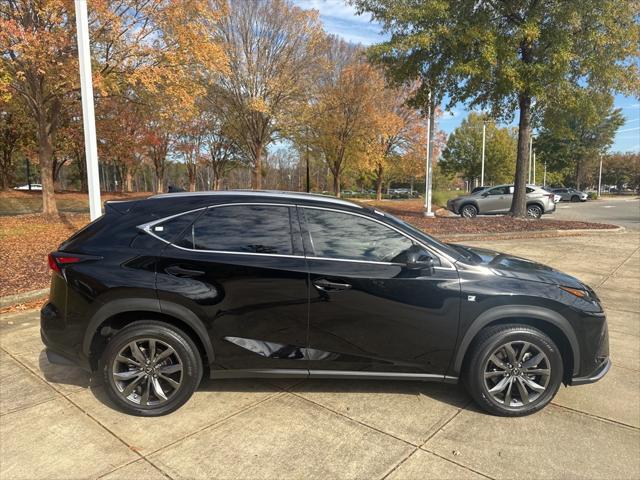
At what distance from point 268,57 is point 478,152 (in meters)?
39.8

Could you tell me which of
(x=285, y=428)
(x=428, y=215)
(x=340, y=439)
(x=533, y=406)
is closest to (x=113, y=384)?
(x=285, y=428)

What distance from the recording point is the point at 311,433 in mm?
2832

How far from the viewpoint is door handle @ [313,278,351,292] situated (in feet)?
9.73

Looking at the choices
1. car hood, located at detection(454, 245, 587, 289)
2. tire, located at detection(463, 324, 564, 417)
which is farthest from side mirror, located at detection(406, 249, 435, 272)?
tire, located at detection(463, 324, 564, 417)

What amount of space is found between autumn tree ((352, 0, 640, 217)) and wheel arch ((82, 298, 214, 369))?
1096 cm

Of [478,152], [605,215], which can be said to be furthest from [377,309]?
[478,152]

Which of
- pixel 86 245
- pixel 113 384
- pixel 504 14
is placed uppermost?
pixel 504 14

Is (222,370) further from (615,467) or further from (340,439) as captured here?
(615,467)

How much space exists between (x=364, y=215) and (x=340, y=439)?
159 cm

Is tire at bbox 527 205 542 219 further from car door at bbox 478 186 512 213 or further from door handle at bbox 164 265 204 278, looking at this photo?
door handle at bbox 164 265 204 278

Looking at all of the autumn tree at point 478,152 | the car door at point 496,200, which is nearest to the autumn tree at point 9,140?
the car door at point 496,200

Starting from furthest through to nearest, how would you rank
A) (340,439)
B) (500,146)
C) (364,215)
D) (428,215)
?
1. (500,146)
2. (428,215)
3. (364,215)
4. (340,439)

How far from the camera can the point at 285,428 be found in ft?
9.47

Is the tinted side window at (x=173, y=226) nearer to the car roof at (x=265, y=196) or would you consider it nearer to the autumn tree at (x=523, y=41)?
the car roof at (x=265, y=196)
